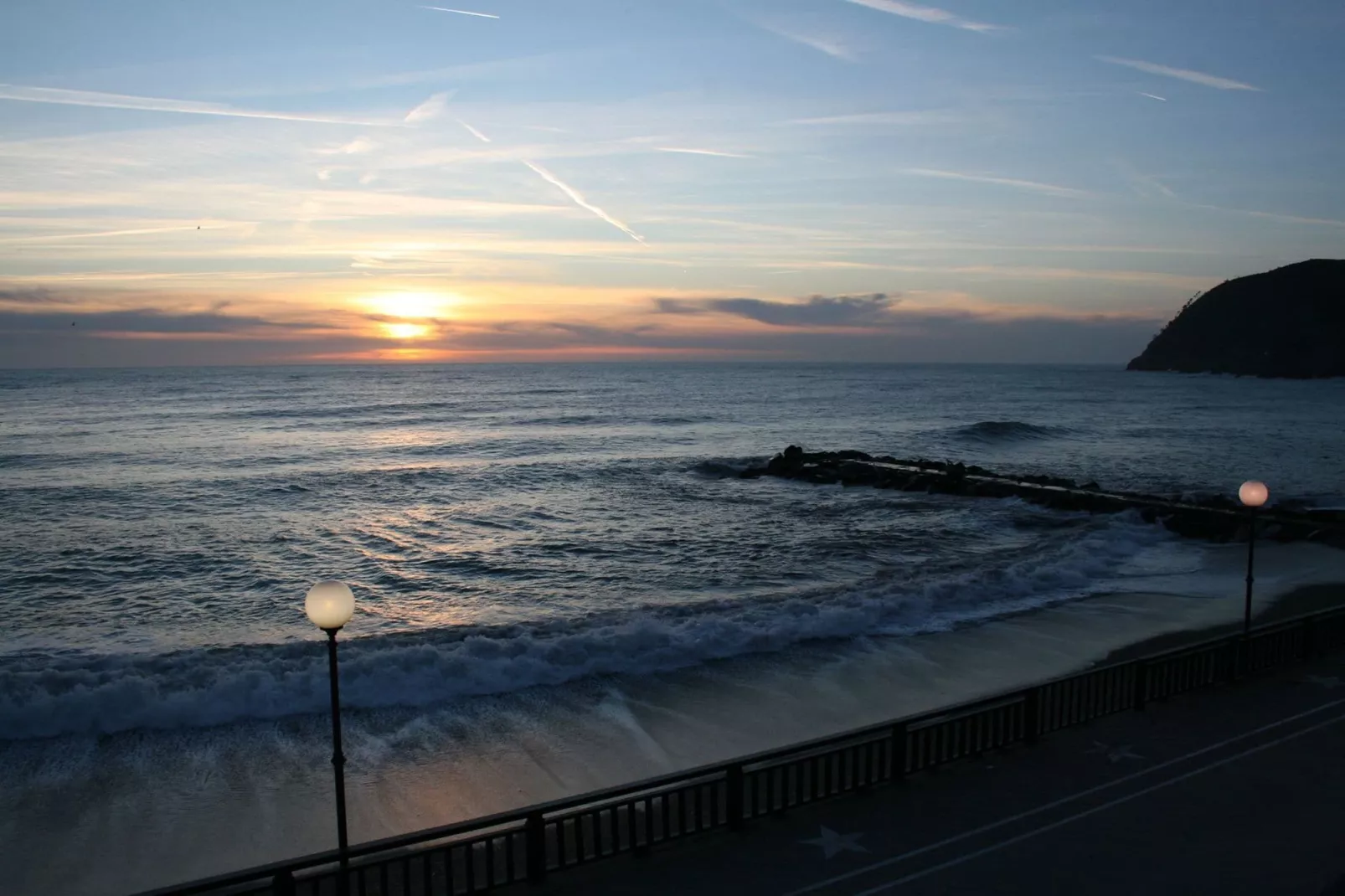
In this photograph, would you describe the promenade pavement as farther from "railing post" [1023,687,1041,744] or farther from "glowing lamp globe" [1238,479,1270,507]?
"glowing lamp globe" [1238,479,1270,507]

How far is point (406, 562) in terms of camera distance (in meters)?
24.9

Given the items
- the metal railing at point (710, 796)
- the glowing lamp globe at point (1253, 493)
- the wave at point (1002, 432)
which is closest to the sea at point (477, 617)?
the metal railing at point (710, 796)

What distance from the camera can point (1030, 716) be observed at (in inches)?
386

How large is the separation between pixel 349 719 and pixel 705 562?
505 inches

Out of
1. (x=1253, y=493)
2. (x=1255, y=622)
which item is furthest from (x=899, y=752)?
(x=1255, y=622)

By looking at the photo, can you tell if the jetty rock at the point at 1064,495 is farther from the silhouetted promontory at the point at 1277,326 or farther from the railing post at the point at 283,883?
the silhouetted promontory at the point at 1277,326

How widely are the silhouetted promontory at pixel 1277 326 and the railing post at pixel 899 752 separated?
606 feet

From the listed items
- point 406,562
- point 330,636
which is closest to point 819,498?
point 406,562

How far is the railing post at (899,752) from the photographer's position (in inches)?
350

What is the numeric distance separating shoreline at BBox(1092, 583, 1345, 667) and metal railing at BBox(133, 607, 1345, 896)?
2757mm

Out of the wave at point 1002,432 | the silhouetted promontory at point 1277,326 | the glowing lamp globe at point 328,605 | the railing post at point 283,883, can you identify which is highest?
the silhouetted promontory at point 1277,326

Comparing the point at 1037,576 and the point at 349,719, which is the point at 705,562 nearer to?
the point at 1037,576

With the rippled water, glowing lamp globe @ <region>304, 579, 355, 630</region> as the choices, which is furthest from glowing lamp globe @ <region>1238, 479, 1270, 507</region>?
glowing lamp globe @ <region>304, 579, 355, 630</region>

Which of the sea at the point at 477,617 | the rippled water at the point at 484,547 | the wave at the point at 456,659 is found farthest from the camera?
the rippled water at the point at 484,547
